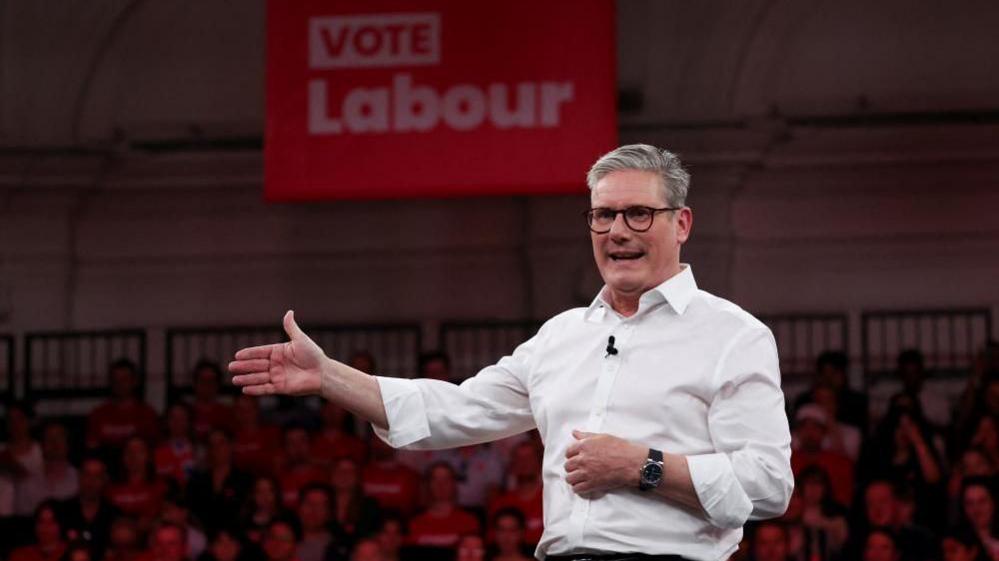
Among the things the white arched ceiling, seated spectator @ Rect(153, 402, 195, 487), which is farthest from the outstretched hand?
the white arched ceiling

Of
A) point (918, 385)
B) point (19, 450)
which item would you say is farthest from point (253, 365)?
point (918, 385)

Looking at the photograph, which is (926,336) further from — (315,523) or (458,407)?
(458,407)

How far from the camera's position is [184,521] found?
341 inches

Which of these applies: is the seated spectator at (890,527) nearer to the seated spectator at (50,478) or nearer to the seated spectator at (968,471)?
the seated spectator at (968,471)

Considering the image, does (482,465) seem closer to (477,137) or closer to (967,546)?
(477,137)

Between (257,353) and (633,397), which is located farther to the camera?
(257,353)

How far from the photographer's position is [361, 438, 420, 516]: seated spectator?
870 centimetres

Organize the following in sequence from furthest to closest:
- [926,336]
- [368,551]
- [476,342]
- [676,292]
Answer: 1. [476,342]
2. [926,336]
3. [368,551]
4. [676,292]

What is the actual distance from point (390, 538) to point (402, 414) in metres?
4.60

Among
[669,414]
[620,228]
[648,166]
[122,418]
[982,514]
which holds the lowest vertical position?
[982,514]

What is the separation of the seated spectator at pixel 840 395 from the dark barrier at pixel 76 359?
4.26 meters

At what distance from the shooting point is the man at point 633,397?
329cm

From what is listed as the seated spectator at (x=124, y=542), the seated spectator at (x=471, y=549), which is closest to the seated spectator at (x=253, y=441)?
the seated spectator at (x=124, y=542)

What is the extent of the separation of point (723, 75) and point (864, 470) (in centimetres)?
296
